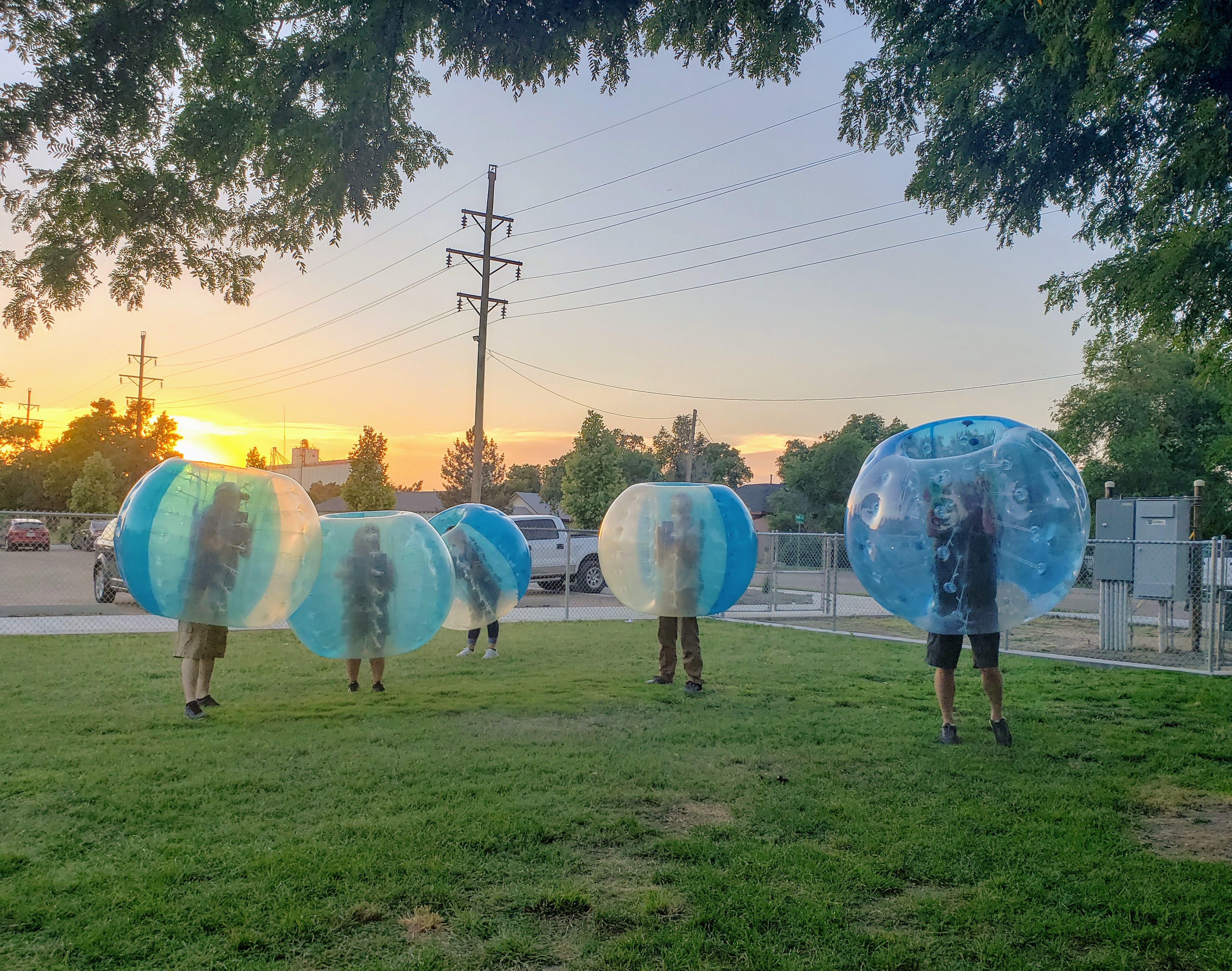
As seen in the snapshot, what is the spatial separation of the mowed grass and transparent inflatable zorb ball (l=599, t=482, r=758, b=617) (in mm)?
945

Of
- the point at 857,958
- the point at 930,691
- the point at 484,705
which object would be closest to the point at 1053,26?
the point at 857,958

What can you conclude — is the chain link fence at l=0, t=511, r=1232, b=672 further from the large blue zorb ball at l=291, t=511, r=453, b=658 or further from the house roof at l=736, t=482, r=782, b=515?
the house roof at l=736, t=482, r=782, b=515

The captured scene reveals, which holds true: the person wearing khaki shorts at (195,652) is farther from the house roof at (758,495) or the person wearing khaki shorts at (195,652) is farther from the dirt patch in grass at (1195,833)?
the house roof at (758,495)

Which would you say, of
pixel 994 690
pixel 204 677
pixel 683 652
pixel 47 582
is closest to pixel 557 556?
pixel 47 582

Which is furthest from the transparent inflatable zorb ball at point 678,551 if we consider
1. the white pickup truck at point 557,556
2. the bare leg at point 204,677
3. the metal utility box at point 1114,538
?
the white pickup truck at point 557,556

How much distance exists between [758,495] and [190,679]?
77.5 metres

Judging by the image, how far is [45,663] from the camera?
374 inches

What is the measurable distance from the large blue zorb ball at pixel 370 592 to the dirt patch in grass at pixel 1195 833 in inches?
191

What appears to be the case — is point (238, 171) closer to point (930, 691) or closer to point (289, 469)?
point (930, 691)

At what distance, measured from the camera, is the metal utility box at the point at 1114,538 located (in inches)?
480

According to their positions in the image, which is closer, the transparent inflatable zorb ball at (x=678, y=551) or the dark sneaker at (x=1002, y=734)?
the dark sneaker at (x=1002, y=734)

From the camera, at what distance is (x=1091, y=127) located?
7.35 m

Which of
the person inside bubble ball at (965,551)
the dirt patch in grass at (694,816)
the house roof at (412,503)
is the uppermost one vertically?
the house roof at (412,503)

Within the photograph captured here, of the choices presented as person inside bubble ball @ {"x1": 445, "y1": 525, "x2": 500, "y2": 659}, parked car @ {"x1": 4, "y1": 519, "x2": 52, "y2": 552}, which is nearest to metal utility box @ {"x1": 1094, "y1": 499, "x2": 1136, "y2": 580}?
person inside bubble ball @ {"x1": 445, "y1": 525, "x2": 500, "y2": 659}
